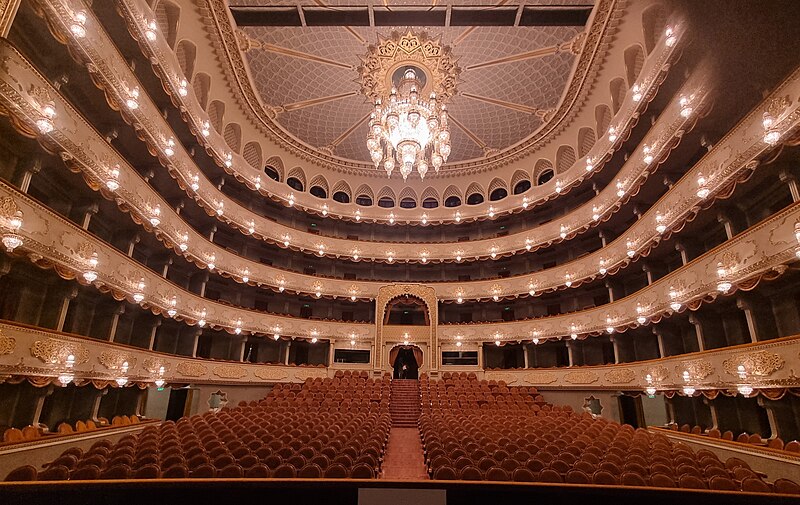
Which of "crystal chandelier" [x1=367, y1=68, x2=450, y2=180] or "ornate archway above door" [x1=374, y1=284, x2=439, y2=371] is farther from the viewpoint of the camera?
"ornate archway above door" [x1=374, y1=284, x2=439, y2=371]

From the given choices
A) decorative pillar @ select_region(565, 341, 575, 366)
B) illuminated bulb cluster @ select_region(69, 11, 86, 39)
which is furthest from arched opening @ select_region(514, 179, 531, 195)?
illuminated bulb cluster @ select_region(69, 11, 86, 39)

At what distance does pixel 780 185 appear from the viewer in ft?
30.9

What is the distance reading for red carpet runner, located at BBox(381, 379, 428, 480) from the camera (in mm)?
7669

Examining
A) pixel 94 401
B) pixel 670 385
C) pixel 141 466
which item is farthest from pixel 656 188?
pixel 94 401

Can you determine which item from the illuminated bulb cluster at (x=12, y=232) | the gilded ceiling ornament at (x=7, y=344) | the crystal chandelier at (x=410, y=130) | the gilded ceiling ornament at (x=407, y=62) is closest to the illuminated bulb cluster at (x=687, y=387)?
the crystal chandelier at (x=410, y=130)

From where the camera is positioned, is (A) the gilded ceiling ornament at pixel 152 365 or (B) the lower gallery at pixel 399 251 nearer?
(B) the lower gallery at pixel 399 251

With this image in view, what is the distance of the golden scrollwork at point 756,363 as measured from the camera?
771cm

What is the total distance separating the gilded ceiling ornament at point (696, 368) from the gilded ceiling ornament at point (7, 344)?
52.0ft

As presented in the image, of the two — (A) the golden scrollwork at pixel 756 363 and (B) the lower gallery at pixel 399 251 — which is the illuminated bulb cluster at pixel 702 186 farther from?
(A) the golden scrollwork at pixel 756 363

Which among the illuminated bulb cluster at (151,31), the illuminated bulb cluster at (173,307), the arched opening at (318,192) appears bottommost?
the illuminated bulb cluster at (173,307)

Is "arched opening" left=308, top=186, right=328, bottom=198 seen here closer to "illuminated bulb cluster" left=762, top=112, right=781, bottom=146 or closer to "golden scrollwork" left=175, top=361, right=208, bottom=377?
"golden scrollwork" left=175, top=361, right=208, bottom=377

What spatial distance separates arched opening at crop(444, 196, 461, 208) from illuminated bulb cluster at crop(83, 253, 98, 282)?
19.7 metres

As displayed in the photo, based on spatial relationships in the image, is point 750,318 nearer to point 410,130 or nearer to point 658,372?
point 658,372

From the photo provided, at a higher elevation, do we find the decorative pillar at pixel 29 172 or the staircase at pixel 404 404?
the decorative pillar at pixel 29 172
